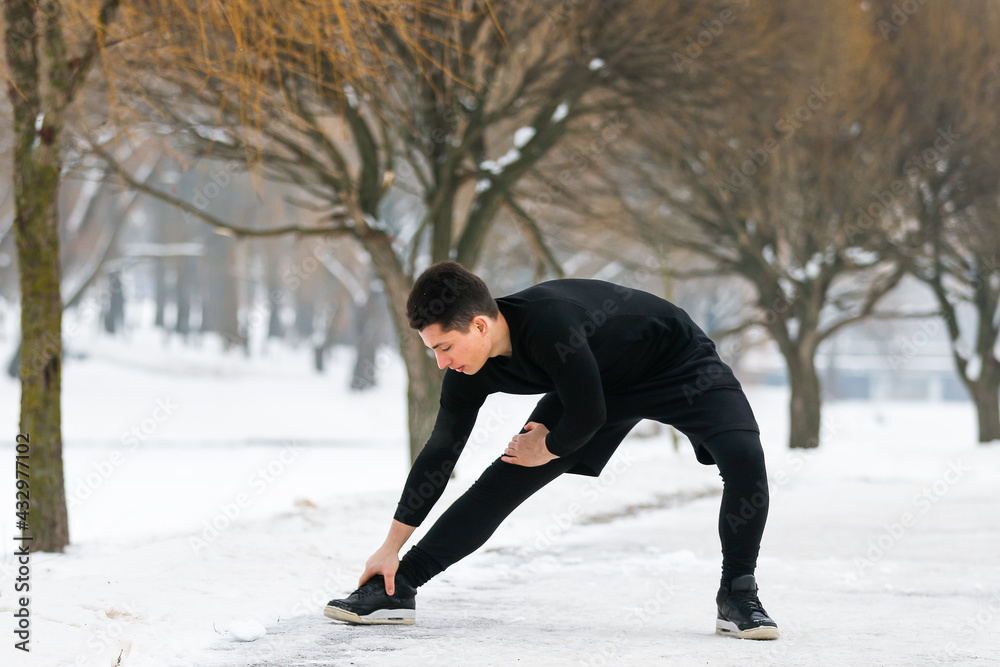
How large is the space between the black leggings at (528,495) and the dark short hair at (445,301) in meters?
0.70

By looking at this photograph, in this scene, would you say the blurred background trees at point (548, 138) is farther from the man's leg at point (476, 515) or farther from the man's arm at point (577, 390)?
the man's leg at point (476, 515)

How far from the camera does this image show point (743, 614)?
11.6ft

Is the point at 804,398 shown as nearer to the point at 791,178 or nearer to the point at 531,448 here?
the point at 791,178

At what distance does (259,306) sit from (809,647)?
42784 mm

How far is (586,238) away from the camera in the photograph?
19562 mm

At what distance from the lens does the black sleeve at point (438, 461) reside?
12.1 ft

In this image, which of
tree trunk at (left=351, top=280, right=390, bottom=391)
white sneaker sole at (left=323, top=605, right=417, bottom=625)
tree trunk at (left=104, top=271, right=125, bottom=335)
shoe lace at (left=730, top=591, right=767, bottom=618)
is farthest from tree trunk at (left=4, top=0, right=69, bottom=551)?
tree trunk at (left=104, top=271, right=125, bottom=335)

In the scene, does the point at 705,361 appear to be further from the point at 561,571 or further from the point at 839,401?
the point at 839,401

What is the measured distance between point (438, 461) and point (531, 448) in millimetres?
374

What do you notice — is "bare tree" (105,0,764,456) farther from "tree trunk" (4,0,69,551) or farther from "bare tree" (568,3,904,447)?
"tree trunk" (4,0,69,551)

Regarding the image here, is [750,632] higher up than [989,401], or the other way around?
[989,401]

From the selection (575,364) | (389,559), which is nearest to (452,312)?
(575,364)

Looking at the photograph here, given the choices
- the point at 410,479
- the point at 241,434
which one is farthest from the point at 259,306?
the point at 410,479

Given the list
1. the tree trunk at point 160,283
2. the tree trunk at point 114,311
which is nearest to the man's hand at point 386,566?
the tree trunk at point 160,283
